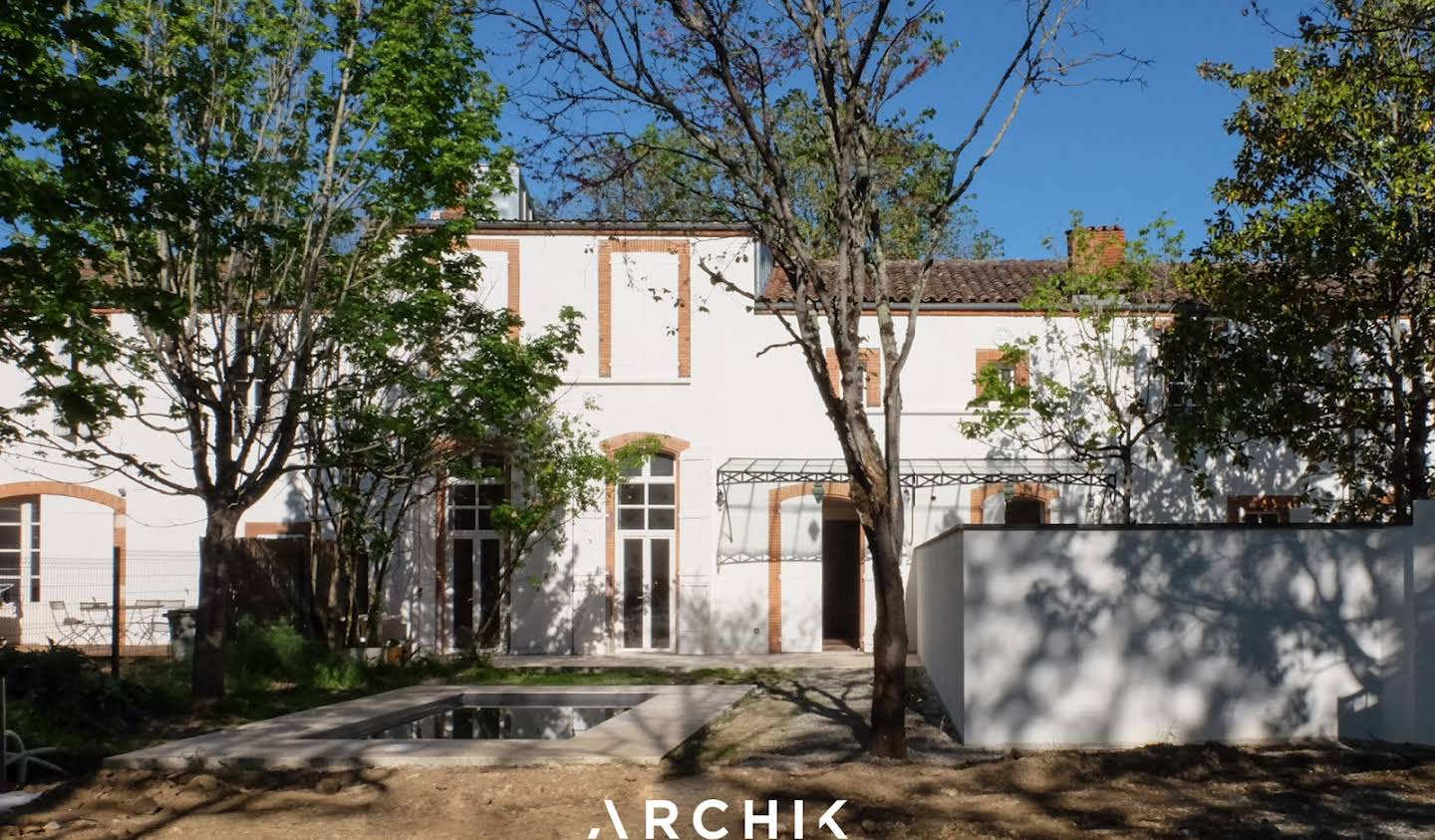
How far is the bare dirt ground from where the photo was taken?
8.59m

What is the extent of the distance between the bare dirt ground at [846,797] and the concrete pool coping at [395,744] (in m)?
0.31

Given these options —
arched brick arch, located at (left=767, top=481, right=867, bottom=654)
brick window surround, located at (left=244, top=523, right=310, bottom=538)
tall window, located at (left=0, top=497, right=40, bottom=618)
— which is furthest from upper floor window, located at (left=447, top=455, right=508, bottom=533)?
tall window, located at (left=0, top=497, right=40, bottom=618)

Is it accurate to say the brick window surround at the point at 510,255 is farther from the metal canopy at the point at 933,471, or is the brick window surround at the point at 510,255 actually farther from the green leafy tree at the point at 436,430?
the metal canopy at the point at 933,471

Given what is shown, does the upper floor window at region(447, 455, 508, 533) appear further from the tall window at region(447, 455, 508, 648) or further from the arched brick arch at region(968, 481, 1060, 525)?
the arched brick arch at region(968, 481, 1060, 525)

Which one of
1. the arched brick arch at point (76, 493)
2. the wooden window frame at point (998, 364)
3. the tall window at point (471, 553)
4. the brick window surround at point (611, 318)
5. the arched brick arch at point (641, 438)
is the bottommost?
the tall window at point (471, 553)

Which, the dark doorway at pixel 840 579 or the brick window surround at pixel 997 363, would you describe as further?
the dark doorway at pixel 840 579

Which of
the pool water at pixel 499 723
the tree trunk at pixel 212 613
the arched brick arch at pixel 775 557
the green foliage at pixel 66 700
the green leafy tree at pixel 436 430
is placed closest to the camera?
the green foliage at pixel 66 700

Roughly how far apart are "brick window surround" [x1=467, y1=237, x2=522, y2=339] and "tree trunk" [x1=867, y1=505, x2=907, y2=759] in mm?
13537

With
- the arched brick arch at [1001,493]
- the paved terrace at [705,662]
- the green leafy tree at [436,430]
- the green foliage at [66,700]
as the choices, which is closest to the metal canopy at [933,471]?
the arched brick arch at [1001,493]

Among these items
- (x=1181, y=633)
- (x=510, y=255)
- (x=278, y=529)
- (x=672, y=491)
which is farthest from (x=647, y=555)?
(x=1181, y=633)

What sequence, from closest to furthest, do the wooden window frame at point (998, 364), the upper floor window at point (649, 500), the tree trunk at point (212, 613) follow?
the tree trunk at point (212, 613) < the wooden window frame at point (998, 364) < the upper floor window at point (649, 500)

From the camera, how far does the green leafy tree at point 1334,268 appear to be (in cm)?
1490

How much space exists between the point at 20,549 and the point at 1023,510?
55.4 feet

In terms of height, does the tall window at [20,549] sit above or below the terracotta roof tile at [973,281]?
below
